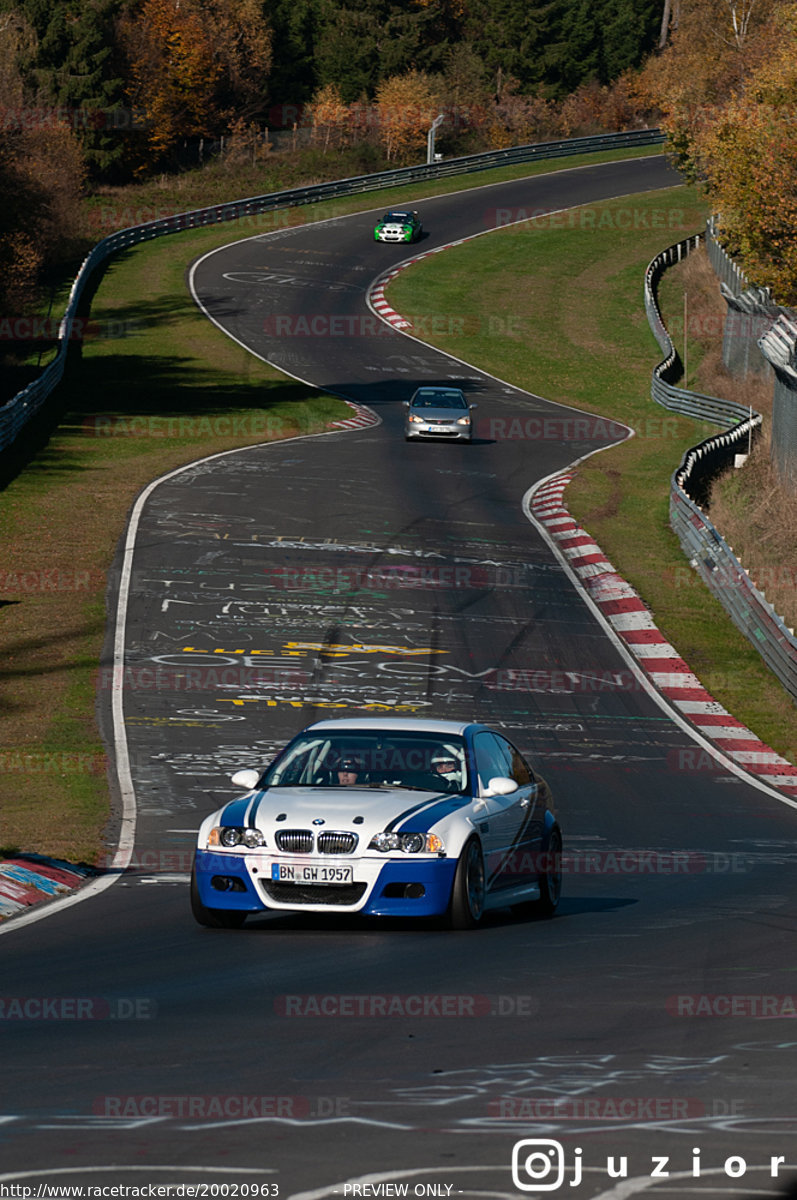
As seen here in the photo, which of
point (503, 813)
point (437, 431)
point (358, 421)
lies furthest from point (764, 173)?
point (503, 813)

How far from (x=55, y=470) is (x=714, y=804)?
26.4 m

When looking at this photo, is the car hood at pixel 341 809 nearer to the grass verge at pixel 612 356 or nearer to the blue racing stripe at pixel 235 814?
the blue racing stripe at pixel 235 814

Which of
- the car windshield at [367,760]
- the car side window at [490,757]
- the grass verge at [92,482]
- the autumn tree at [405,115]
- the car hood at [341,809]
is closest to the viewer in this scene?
the car hood at [341,809]

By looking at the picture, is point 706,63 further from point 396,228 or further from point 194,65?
point 194,65

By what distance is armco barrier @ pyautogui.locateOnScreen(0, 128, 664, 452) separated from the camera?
216ft

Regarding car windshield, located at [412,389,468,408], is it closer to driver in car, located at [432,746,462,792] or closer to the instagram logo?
driver in car, located at [432,746,462,792]

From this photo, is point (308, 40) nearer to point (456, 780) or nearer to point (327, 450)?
point (327, 450)

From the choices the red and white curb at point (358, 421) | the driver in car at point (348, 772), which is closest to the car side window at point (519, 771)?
the driver in car at point (348, 772)

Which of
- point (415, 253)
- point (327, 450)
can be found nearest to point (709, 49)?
point (415, 253)

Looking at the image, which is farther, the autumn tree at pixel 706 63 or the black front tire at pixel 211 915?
the autumn tree at pixel 706 63

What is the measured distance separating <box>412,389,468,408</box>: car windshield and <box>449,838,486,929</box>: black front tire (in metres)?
37.1

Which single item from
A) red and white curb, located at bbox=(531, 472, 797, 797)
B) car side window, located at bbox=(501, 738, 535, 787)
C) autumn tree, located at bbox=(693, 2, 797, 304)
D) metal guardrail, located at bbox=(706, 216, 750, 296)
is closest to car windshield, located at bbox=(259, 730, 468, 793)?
car side window, located at bbox=(501, 738, 535, 787)

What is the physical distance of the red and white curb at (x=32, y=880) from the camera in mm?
12750

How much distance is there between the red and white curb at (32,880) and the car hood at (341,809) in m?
2.18
